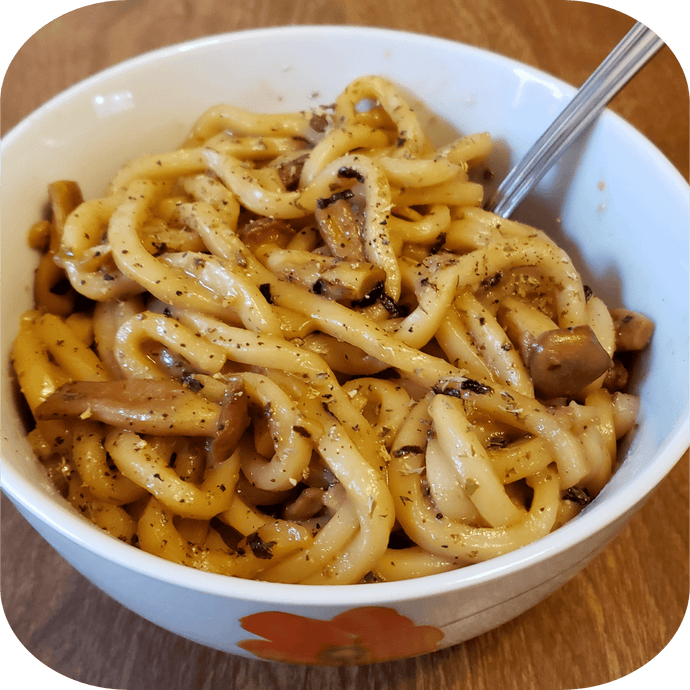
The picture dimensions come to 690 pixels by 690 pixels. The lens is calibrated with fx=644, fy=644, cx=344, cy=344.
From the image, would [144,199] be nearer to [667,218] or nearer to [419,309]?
[419,309]

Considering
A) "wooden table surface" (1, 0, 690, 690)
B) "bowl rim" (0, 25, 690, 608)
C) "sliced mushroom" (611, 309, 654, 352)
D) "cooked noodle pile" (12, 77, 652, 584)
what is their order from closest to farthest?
"bowl rim" (0, 25, 690, 608), "cooked noodle pile" (12, 77, 652, 584), "wooden table surface" (1, 0, 690, 690), "sliced mushroom" (611, 309, 654, 352)

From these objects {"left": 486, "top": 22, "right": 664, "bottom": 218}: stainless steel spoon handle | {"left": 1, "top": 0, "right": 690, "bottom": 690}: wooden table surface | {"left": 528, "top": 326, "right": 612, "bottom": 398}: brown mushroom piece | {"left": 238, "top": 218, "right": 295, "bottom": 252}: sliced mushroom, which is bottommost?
{"left": 1, "top": 0, "right": 690, "bottom": 690}: wooden table surface

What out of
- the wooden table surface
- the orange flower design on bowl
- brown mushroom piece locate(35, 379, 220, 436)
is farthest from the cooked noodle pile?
the wooden table surface

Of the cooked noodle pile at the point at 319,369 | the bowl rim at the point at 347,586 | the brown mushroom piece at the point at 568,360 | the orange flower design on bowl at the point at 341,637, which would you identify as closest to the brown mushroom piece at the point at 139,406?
the cooked noodle pile at the point at 319,369

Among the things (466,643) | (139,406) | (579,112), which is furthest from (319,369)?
(579,112)

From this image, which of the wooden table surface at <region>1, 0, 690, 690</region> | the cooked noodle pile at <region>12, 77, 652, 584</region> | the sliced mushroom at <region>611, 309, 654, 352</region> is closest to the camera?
the cooked noodle pile at <region>12, 77, 652, 584</region>

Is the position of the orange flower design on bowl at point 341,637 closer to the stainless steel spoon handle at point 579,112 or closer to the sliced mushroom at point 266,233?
the sliced mushroom at point 266,233

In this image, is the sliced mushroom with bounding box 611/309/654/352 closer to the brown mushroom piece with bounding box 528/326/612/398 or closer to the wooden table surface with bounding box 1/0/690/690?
the brown mushroom piece with bounding box 528/326/612/398
